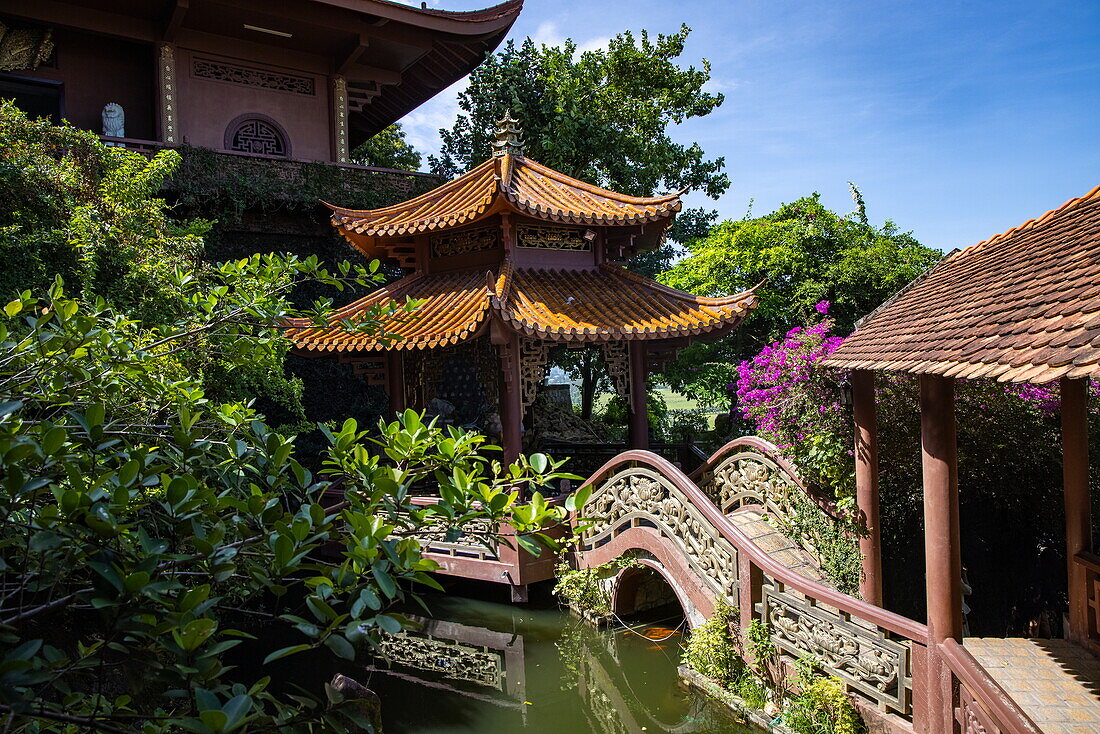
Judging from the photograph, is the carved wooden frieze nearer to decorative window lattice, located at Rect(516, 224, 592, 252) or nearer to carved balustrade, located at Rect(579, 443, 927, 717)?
carved balustrade, located at Rect(579, 443, 927, 717)

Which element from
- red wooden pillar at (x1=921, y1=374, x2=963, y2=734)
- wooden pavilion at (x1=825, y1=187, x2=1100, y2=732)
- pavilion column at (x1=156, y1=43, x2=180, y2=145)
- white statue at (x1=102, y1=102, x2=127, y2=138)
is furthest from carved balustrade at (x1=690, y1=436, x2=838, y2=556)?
white statue at (x1=102, y1=102, x2=127, y2=138)

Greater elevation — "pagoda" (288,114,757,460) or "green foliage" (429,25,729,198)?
"green foliage" (429,25,729,198)

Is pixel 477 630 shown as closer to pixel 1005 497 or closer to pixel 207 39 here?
pixel 1005 497

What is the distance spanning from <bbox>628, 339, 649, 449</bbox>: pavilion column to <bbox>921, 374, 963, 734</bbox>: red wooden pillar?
489cm

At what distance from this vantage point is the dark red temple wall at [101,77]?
37.9 ft

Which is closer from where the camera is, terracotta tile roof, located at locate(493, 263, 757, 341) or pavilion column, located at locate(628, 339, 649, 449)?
terracotta tile roof, located at locate(493, 263, 757, 341)

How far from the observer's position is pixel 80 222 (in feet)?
21.3

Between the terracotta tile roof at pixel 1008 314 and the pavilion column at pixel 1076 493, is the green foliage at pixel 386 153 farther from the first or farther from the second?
the pavilion column at pixel 1076 493

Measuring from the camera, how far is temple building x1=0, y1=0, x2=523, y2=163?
11078mm

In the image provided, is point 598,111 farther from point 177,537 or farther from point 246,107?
point 177,537

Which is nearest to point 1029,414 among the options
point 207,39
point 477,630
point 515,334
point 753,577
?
point 753,577

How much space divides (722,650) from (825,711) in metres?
1.14

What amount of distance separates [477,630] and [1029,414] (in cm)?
585

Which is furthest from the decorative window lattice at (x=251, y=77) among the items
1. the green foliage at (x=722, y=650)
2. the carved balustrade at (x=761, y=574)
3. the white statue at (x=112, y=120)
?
the green foliage at (x=722, y=650)
